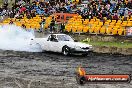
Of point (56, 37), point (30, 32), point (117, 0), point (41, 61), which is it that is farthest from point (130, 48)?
point (30, 32)

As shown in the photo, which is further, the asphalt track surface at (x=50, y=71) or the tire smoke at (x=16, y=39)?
the tire smoke at (x=16, y=39)

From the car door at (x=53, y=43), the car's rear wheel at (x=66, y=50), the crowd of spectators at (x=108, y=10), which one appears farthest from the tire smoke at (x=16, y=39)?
the crowd of spectators at (x=108, y=10)

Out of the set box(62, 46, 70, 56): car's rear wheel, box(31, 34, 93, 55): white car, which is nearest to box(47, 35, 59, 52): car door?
box(31, 34, 93, 55): white car

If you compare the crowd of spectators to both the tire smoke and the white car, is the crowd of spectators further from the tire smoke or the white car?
the white car

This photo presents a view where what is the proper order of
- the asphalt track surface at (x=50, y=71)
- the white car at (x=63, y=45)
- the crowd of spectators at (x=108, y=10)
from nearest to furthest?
the asphalt track surface at (x=50, y=71)
the white car at (x=63, y=45)
the crowd of spectators at (x=108, y=10)

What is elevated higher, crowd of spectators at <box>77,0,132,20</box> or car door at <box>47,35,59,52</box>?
crowd of spectators at <box>77,0,132,20</box>

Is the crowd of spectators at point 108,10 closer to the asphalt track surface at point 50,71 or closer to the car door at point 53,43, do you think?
the car door at point 53,43

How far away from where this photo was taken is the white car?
2762 cm

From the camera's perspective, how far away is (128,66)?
874 inches

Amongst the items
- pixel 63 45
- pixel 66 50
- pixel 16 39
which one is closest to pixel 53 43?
pixel 63 45

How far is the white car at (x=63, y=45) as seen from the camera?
27.6 metres

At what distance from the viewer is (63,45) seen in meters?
28.5

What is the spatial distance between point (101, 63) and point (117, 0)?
14.9 m

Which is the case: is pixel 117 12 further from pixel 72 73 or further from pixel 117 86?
pixel 117 86
